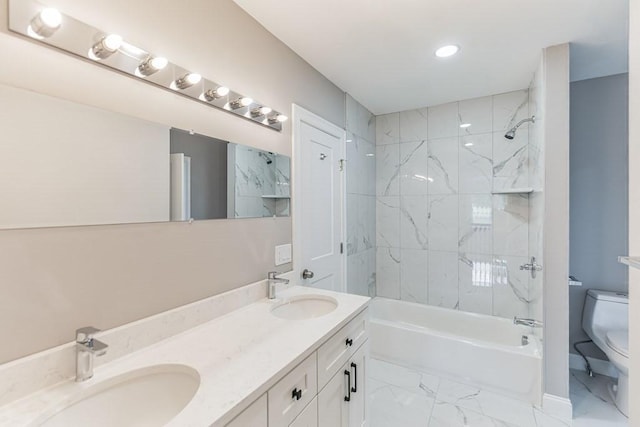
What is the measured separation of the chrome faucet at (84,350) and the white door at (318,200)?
4.00ft

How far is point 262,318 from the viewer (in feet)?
4.61

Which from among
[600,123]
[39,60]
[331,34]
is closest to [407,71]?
[331,34]

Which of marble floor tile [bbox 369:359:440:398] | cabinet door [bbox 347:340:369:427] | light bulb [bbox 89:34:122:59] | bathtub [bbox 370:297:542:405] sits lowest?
marble floor tile [bbox 369:359:440:398]

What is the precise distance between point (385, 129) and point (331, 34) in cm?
171

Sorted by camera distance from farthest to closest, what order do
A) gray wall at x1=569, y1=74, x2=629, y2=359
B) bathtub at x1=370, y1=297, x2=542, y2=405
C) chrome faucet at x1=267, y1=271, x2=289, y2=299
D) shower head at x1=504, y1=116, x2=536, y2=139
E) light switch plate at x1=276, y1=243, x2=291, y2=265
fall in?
shower head at x1=504, y1=116, x2=536, y2=139 → gray wall at x1=569, y1=74, x2=629, y2=359 → bathtub at x1=370, y1=297, x2=542, y2=405 → light switch plate at x1=276, y1=243, x2=291, y2=265 → chrome faucet at x1=267, y1=271, x2=289, y2=299

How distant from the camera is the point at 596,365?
252 centimetres

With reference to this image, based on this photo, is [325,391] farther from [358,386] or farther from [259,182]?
[259,182]

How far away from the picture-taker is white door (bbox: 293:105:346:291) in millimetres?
2047

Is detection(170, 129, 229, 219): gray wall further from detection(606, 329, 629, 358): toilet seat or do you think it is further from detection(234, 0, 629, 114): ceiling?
detection(606, 329, 629, 358): toilet seat

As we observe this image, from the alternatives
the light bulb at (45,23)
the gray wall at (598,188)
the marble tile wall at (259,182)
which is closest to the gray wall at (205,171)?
the marble tile wall at (259,182)

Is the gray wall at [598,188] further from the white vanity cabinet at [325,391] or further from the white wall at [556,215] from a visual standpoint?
the white vanity cabinet at [325,391]

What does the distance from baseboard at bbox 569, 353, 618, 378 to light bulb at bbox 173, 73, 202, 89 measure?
3559 millimetres

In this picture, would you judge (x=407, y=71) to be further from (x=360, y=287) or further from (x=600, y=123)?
(x=360, y=287)

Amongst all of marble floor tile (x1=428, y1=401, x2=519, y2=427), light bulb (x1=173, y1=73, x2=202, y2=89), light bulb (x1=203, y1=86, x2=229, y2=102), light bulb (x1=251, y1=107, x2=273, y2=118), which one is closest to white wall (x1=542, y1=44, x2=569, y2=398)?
marble floor tile (x1=428, y1=401, x2=519, y2=427)
